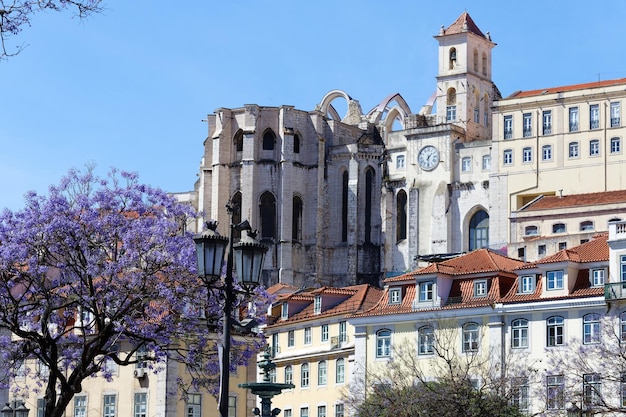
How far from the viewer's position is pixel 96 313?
49.5 m

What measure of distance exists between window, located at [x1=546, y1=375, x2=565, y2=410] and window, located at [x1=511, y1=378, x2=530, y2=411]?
92 cm

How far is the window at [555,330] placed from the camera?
72.5 m

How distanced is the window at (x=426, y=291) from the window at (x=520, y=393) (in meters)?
8.57

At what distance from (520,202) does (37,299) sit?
8265cm

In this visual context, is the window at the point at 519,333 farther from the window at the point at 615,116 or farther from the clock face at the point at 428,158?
the clock face at the point at 428,158

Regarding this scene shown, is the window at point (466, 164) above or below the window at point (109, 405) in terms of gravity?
above

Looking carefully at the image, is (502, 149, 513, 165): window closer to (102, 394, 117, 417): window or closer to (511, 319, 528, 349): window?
(511, 319, 528, 349): window

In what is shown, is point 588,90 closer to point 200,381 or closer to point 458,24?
point 458,24

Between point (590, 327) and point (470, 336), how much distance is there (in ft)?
19.5

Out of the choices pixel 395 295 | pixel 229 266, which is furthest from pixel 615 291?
pixel 229 266

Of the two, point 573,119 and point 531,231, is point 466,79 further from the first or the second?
point 531,231

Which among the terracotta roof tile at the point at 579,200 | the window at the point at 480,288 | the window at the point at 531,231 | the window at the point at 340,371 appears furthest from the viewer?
the window at the point at 531,231

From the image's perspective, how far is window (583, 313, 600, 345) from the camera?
71.1m

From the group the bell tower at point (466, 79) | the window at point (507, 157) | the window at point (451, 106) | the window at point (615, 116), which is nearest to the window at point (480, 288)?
the window at point (615, 116)
